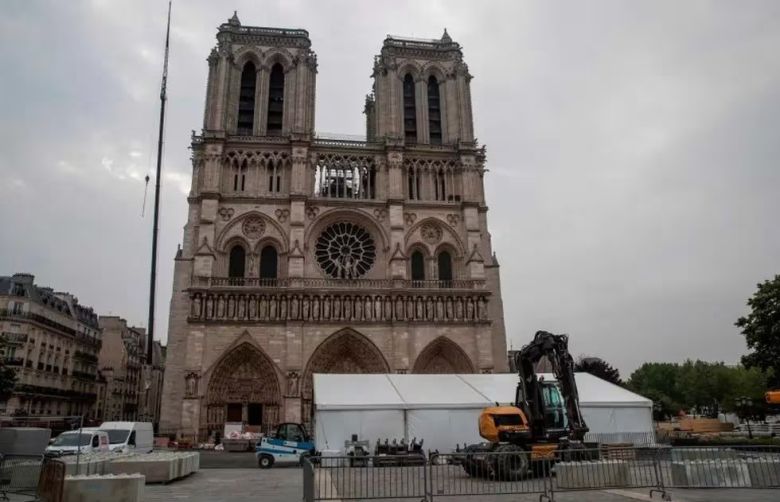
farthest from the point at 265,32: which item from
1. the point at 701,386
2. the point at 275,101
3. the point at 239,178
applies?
the point at 701,386

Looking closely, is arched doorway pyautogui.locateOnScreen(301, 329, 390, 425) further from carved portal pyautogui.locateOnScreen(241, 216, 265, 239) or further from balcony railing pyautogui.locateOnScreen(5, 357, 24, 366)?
balcony railing pyautogui.locateOnScreen(5, 357, 24, 366)

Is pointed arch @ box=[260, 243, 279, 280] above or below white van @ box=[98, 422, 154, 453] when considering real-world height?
above

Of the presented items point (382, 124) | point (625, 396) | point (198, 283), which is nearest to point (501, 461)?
point (625, 396)

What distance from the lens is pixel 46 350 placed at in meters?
35.9

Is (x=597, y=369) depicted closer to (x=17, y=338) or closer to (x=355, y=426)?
(x=355, y=426)

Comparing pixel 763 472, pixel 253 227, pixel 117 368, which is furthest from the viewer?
pixel 117 368

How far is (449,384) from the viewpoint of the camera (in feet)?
70.2

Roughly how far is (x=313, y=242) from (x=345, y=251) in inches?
78.1

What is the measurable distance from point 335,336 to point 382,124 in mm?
13996

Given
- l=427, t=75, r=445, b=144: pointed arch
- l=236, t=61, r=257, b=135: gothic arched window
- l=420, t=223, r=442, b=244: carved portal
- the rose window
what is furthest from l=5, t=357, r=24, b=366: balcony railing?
l=427, t=75, r=445, b=144: pointed arch

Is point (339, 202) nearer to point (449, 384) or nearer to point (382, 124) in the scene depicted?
point (382, 124)

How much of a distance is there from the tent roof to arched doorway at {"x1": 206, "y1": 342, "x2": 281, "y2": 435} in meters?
8.20

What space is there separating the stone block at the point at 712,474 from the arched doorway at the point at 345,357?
19.6 meters

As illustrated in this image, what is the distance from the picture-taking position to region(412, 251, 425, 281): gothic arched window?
108 feet
